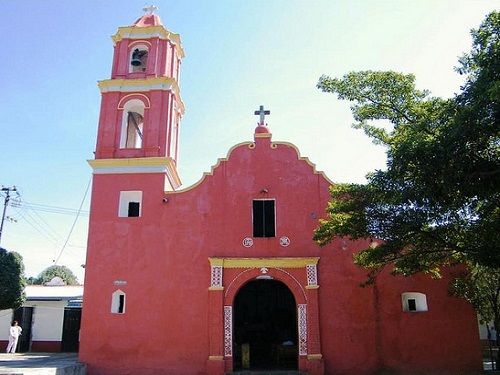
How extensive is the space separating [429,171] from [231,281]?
28.1 ft

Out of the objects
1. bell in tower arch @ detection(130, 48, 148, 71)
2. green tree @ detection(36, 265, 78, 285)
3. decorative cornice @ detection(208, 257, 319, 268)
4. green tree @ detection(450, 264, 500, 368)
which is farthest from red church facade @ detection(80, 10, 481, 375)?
green tree @ detection(36, 265, 78, 285)

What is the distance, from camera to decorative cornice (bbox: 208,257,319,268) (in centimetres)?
1559

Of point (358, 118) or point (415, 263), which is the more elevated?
point (358, 118)

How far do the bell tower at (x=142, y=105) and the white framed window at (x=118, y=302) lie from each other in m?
3.87

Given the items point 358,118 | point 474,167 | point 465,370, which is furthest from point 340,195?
point 465,370

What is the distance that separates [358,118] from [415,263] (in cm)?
399

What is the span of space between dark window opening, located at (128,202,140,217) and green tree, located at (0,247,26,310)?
3.93 m

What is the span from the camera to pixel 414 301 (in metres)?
15.9

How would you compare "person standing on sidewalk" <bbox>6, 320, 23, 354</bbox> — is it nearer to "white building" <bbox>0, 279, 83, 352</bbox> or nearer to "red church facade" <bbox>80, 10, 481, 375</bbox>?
"white building" <bbox>0, 279, 83, 352</bbox>

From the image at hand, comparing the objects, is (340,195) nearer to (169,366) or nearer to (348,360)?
(348,360)

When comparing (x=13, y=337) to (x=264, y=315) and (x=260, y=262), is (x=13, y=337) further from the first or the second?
(x=260, y=262)

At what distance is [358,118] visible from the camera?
38.1ft

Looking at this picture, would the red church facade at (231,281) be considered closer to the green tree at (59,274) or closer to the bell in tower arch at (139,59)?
the bell in tower arch at (139,59)

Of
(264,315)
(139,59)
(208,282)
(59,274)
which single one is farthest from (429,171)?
(59,274)
